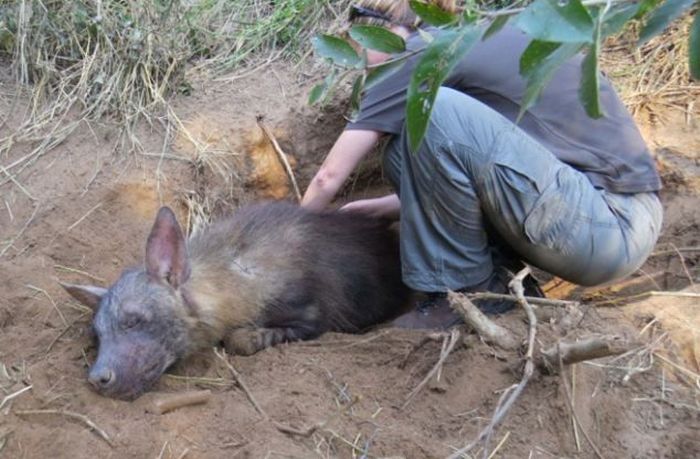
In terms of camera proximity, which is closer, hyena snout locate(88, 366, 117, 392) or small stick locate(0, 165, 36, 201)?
hyena snout locate(88, 366, 117, 392)

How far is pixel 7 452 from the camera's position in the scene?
10.2 feet

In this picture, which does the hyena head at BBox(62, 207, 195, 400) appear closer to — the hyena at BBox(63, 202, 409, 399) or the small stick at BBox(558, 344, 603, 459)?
the hyena at BBox(63, 202, 409, 399)

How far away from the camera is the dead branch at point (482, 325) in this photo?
3.51 meters

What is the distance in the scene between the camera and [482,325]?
11.6 ft

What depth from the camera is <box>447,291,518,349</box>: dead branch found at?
3.51m

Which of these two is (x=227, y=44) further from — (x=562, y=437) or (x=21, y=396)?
(x=562, y=437)

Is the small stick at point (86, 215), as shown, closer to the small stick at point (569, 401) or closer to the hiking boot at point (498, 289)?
the hiking boot at point (498, 289)

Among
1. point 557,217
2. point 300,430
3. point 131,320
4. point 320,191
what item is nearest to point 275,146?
point 320,191

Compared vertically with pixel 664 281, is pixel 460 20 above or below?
above

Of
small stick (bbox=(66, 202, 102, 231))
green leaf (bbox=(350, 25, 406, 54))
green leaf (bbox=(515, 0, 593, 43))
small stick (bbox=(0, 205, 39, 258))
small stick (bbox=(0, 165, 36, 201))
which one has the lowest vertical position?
small stick (bbox=(66, 202, 102, 231))

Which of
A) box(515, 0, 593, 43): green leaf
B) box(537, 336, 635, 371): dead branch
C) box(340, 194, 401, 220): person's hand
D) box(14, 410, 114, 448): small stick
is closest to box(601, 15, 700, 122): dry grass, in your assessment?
box(340, 194, 401, 220): person's hand

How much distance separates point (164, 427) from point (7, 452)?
546 mm

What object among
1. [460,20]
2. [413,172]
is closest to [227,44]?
[413,172]

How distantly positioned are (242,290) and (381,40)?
8.98ft
